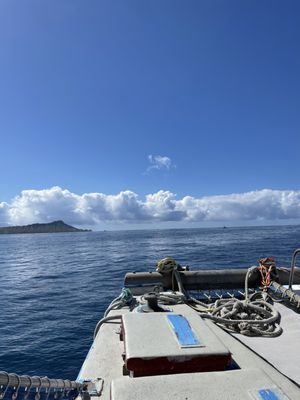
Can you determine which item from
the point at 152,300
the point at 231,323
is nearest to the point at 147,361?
the point at 152,300

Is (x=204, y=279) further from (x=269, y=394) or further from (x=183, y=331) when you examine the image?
(x=269, y=394)

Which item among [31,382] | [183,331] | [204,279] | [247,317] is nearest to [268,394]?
[183,331]

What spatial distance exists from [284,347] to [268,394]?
353 centimetres

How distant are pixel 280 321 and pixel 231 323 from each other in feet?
4.60

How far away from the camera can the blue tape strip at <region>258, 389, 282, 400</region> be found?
244cm

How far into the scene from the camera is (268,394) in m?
2.49

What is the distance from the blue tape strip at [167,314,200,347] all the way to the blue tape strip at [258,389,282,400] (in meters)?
1.04

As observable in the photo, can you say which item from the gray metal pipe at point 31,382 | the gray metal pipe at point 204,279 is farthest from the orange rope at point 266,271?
the gray metal pipe at point 31,382

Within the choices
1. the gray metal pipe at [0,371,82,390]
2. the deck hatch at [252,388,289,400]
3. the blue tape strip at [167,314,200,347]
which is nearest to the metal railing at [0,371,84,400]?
the gray metal pipe at [0,371,82,390]

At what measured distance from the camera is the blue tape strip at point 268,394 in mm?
2444

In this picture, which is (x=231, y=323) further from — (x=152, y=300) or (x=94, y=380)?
(x=94, y=380)

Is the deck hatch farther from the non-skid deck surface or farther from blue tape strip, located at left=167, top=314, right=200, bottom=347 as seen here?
the non-skid deck surface

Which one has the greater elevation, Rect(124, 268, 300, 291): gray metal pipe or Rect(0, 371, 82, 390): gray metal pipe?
Rect(0, 371, 82, 390): gray metal pipe

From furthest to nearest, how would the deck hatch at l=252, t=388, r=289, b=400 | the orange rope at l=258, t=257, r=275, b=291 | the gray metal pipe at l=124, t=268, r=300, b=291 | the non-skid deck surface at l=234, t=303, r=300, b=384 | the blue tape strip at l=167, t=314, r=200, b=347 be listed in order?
the gray metal pipe at l=124, t=268, r=300, b=291 → the orange rope at l=258, t=257, r=275, b=291 → the non-skid deck surface at l=234, t=303, r=300, b=384 → the blue tape strip at l=167, t=314, r=200, b=347 → the deck hatch at l=252, t=388, r=289, b=400
